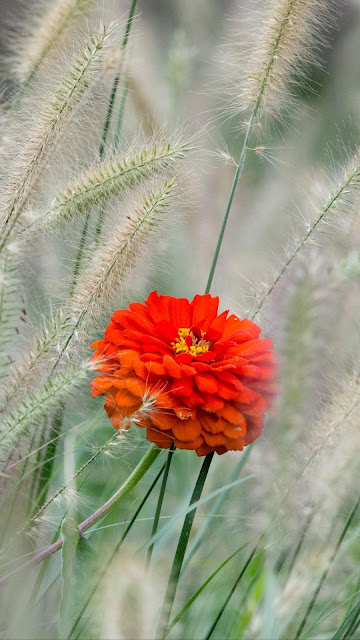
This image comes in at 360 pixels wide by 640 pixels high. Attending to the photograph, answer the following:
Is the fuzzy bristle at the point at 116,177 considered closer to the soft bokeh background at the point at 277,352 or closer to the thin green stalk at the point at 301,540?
the soft bokeh background at the point at 277,352

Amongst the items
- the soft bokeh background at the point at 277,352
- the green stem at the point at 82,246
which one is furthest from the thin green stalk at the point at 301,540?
the green stem at the point at 82,246

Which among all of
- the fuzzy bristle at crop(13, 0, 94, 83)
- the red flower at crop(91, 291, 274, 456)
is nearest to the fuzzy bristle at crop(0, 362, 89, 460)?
the red flower at crop(91, 291, 274, 456)

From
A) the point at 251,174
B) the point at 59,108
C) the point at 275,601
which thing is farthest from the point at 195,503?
the point at 251,174

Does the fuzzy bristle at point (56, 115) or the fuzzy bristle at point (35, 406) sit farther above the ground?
the fuzzy bristle at point (56, 115)

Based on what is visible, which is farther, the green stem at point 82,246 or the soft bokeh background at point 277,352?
the green stem at point 82,246

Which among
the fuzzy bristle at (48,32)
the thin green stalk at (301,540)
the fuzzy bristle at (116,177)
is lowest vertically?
the thin green stalk at (301,540)
